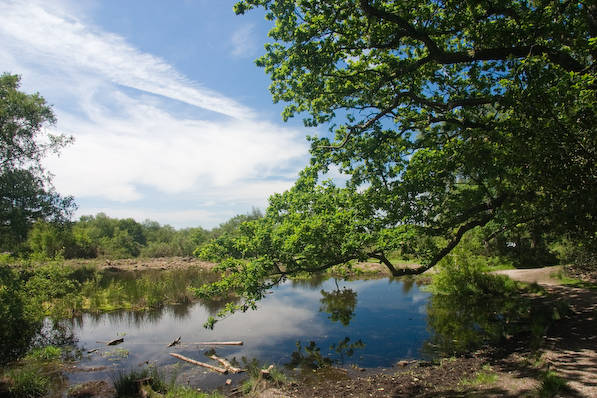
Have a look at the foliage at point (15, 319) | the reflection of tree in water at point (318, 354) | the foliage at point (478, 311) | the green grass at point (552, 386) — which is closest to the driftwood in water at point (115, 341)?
the foliage at point (15, 319)

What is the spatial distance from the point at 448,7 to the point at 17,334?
18.5 meters

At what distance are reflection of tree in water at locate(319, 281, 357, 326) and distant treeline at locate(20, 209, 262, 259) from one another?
7.69 metres

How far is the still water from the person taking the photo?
11938mm

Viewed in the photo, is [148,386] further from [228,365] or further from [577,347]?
[577,347]

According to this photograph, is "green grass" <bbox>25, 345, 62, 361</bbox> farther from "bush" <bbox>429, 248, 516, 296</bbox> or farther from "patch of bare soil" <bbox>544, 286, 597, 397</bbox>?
"bush" <bbox>429, 248, 516, 296</bbox>

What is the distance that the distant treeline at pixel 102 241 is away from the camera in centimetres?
2668

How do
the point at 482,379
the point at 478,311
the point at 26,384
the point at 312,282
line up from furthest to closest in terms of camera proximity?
the point at 312,282, the point at 478,311, the point at 26,384, the point at 482,379

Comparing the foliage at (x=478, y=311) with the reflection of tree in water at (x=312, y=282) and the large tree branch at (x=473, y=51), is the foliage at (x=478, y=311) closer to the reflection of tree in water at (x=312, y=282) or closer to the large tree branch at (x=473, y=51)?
the large tree branch at (x=473, y=51)

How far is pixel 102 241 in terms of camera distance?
5716 centimetres

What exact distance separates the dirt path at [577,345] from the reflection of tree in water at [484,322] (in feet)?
1.56

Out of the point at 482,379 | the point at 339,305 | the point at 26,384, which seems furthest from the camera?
the point at 339,305

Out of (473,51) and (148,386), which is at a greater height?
(473,51)

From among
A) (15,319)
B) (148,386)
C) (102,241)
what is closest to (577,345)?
(148,386)

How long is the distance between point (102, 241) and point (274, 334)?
2124 inches
